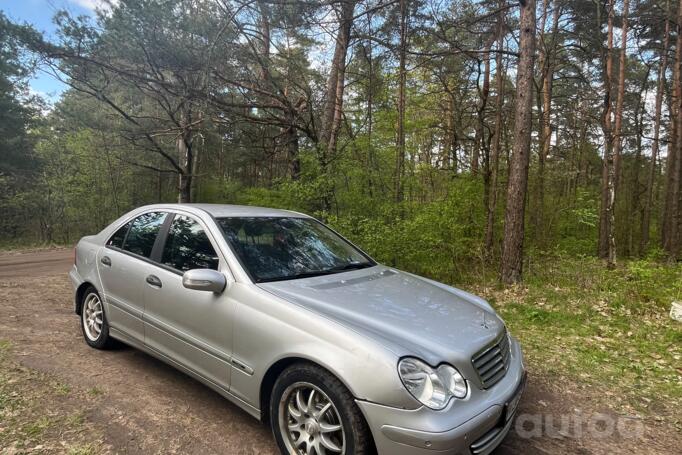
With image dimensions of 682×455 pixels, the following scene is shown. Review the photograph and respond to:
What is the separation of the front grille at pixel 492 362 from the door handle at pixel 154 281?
2459mm

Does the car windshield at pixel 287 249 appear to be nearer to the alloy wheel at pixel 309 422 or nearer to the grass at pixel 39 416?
the alloy wheel at pixel 309 422

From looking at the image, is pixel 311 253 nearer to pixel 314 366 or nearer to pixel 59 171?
pixel 314 366

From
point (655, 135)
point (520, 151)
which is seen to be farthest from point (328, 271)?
point (655, 135)

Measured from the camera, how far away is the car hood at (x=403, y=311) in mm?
2228

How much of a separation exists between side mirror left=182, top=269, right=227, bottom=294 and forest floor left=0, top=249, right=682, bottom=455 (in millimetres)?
980

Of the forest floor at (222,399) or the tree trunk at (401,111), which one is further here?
the tree trunk at (401,111)

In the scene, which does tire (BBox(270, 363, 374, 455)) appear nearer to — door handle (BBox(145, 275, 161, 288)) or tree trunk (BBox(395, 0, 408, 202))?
door handle (BBox(145, 275, 161, 288))

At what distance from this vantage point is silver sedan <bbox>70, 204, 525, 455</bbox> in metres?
2.04

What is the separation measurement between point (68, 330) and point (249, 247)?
125 inches

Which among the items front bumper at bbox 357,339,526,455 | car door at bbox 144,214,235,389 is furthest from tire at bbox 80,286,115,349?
front bumper at bbox 357,339,526,455

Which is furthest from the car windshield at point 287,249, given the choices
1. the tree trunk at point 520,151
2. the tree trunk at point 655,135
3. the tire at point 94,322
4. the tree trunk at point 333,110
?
the tree trunk at point 655,135

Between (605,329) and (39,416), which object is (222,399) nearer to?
(39,416)

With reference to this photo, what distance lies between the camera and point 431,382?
2059 millimetres

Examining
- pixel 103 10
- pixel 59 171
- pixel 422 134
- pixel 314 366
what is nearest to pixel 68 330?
pixel 314 366
